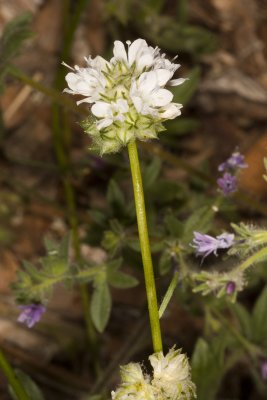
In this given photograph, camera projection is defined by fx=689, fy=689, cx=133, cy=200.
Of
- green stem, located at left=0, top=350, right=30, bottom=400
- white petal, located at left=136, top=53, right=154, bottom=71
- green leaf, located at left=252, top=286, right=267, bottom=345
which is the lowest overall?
green stem, located at left=0, top=350, right=30, bottom=400

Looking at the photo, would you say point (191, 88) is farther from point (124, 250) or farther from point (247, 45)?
point (247, 45)

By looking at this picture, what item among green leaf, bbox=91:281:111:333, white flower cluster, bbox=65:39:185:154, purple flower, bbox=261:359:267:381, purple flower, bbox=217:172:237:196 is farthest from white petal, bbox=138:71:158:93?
purple flower, bbox=261:359:267:381

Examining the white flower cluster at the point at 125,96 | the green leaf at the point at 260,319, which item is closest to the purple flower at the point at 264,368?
the green leaf at the point at 260,319

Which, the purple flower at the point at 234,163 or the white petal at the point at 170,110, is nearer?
the white petal at the point at 170,110

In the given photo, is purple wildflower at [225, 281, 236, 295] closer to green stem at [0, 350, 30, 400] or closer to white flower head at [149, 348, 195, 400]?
white flower head at [149, 348, 195, 400]

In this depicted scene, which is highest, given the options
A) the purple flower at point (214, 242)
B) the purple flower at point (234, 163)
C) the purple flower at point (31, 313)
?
the purple flower at point (234, 163)

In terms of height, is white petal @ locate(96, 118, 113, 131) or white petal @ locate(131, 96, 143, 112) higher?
white petal @ locate(131, 96, 143, 112)

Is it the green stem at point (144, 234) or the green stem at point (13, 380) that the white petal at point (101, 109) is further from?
the green stem at point (13, 380)
